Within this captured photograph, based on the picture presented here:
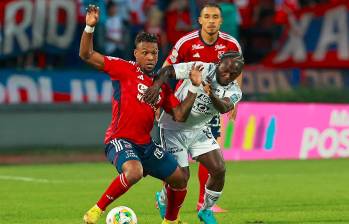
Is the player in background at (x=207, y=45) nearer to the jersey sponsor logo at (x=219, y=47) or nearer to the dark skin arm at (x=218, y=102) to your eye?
the jersey sponsor logo at (x=219, y=47)

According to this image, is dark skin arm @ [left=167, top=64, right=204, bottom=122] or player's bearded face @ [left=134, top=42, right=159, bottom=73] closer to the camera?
dark skin arm @ [left=167, top=64, right=204, bottom=122]

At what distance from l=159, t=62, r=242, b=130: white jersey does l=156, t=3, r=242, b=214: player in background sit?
2.50 feet

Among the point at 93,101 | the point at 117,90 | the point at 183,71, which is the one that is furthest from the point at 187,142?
the point at 93,101

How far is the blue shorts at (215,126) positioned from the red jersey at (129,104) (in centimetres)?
185

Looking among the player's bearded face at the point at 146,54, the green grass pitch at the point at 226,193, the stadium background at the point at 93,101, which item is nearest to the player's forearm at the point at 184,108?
the player's bearded face at the point at 146,54

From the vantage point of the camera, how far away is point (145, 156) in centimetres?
1027

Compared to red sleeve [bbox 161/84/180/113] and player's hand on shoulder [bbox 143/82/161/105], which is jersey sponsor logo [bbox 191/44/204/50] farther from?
player's hand on shoulder [bbox 143/82/161/105]

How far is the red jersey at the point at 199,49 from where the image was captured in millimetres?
12039

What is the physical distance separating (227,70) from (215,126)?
1.65 m

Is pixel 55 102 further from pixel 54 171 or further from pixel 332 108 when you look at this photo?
pixel 332 108

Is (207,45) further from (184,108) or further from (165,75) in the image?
(184,108)

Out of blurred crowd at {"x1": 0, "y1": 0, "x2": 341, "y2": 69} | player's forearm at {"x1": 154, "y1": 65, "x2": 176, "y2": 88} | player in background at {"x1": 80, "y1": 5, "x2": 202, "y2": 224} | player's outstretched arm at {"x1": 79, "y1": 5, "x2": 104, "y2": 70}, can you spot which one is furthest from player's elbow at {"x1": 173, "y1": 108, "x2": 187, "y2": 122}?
blurred crowd at {"x1": 0, "y1": 0, "x2": 341, "y2": 69}

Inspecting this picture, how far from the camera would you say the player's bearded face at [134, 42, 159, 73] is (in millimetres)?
10336

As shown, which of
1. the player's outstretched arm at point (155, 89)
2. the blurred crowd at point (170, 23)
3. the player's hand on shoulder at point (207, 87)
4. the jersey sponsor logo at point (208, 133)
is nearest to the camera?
the player's outstretched arm at point (155, 89)
